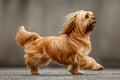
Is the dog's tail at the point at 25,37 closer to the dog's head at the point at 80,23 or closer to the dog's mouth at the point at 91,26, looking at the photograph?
the dog's head at the point at 80,23

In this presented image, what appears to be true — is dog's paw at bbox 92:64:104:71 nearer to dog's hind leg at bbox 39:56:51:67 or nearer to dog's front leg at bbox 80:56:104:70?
dog's front leg at bbox 80:56:104:70

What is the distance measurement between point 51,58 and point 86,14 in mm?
1106

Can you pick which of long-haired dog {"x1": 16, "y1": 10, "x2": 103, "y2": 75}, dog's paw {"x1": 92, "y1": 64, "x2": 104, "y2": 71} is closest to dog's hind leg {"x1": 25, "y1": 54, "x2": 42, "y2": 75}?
long-haired dog {"x1": 16, "y1": 10, "x2": 103, "y2": 75}

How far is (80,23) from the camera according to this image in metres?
14.0

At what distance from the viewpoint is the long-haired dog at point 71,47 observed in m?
14.0

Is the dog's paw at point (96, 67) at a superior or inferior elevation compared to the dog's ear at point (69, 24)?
inferior

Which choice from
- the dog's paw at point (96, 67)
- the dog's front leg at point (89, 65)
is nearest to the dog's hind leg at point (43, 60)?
the dog's front leg at point (89, 65)

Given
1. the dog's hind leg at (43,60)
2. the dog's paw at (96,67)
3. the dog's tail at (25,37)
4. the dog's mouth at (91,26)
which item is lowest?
the dog's paw at (96,67)

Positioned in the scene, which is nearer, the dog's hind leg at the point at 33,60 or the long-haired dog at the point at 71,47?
the long-haired dog at the point at 71,47

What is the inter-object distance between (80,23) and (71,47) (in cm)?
50

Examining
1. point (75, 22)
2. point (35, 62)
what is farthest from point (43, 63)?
point (75, 22)

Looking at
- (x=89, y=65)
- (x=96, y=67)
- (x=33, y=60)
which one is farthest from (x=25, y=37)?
(x=96, y=67)

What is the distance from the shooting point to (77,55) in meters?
14.2

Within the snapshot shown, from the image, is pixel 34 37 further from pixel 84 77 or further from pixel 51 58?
pixel 84 77
